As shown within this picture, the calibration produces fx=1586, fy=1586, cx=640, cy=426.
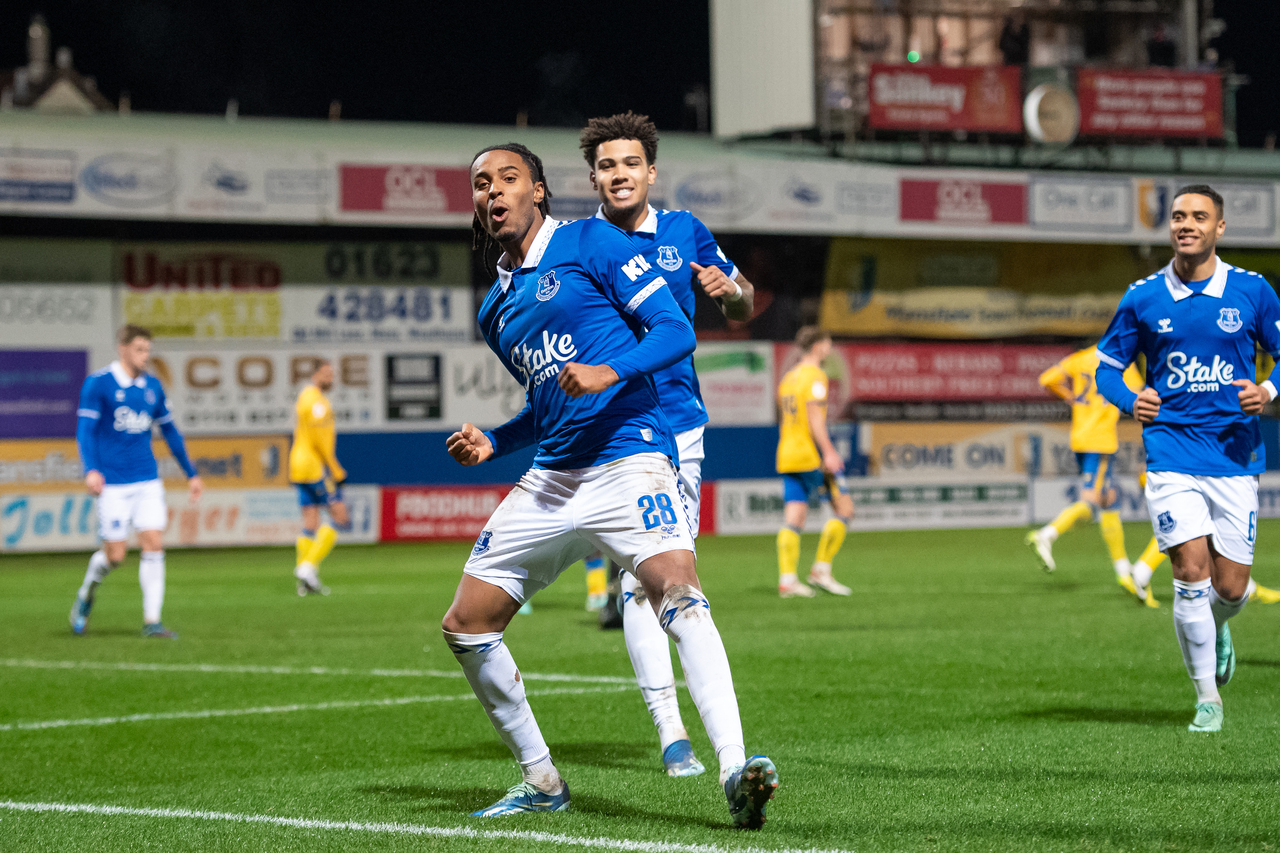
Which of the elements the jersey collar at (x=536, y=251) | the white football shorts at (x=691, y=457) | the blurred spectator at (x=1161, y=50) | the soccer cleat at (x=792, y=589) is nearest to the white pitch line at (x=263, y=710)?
the white football shorts at (x=691, y=457)

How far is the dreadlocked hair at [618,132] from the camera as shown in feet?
22.0

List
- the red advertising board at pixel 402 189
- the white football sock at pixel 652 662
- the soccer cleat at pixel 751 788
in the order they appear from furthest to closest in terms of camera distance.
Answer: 1. the red advertising board at pixel 402 189
2. the white football sock at pixel 652 662
3. the soccer cleat at pixel 751 788

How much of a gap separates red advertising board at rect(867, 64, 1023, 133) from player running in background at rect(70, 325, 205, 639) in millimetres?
20449

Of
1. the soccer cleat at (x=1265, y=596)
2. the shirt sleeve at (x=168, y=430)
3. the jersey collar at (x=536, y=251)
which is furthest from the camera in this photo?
the soccer cleat at (x=1265, y=596)

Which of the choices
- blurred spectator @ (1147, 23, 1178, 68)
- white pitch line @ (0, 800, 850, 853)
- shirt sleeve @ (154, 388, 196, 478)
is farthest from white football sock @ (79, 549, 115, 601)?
blurred spectator @ (1147, 23, 1178, 68)

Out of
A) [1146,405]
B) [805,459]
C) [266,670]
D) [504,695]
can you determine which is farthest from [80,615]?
[1146,405]

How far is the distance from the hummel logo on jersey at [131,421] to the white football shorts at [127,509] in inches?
17.5

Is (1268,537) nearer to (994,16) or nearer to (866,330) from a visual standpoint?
(866,330)

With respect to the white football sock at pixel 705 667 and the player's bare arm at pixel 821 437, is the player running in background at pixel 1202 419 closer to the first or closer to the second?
the white football sock at pixel 705 667

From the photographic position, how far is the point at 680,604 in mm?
5004

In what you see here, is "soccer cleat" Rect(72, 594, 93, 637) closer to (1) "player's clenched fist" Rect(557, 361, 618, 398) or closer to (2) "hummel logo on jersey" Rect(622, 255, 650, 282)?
(2) "hummel logo on jersey" Rect(622, 255, 650, 282)

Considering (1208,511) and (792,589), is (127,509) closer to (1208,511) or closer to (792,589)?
(792,589)

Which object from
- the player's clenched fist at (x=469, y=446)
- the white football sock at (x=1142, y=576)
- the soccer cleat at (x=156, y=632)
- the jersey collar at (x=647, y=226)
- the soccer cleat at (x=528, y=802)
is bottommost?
the soccer cleat at (x=156, y=632)

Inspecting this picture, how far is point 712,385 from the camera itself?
98.6 feet
